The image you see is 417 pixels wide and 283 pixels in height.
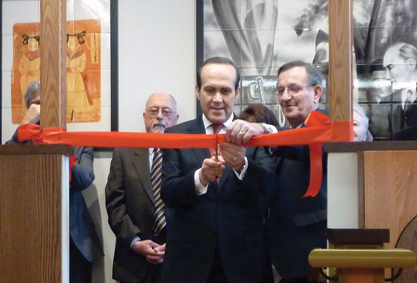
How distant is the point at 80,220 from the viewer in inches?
112

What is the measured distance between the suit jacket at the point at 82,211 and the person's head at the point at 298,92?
4.06 ft

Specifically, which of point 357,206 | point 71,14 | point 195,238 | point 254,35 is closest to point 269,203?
point 195,238

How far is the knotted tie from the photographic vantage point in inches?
103

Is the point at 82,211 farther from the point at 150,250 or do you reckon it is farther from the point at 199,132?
the point at 199,132

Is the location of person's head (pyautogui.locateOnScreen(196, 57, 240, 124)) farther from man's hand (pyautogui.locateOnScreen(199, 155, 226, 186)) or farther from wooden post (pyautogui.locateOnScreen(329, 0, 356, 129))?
wooden post (pyautogui.locateOnScreen(329, 0, 356, 129))

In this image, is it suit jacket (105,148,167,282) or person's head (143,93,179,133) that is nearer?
suit jacket (105,148,167,282)

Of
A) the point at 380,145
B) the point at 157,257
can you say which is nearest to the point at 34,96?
the point at 157,257

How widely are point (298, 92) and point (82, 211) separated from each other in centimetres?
152

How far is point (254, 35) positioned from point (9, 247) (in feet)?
6.68

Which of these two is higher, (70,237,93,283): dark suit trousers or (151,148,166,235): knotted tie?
(151,148,166,235): knotted tie

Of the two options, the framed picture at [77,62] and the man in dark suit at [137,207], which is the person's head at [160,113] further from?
the framed picture at [77,62]

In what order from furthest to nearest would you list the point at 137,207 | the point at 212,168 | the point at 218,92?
the point at 137,207, the point at 218,92, the point at 212,168

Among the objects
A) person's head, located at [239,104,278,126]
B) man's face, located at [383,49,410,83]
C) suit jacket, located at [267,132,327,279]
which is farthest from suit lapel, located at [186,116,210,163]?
man's face, located at [383,49,410,83]

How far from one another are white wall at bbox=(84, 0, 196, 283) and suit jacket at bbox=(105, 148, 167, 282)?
0.33 meters
